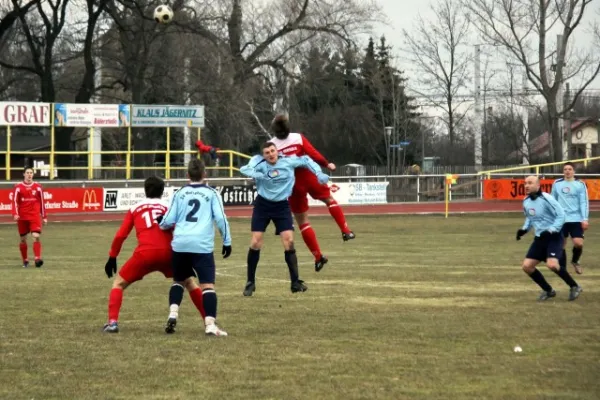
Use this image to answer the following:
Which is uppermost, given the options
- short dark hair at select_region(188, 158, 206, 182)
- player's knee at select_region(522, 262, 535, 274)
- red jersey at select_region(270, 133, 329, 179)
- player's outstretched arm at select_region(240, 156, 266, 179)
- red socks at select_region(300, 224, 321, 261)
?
red jersey at select_region(270, 133, 329, 179)

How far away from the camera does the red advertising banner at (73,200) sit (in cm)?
3853

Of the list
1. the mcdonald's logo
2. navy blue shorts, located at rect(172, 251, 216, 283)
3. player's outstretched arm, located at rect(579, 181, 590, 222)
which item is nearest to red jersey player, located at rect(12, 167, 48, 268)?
player's outstretched arm, located at rect(579, 181, 590, 222)

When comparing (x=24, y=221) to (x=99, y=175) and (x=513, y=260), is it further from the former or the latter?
(x=99, y=175)

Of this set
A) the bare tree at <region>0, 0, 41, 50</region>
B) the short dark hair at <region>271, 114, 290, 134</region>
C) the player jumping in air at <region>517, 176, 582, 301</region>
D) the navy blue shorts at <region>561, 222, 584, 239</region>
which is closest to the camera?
the short dark hair at <region>271, 114, 290, 134</region>

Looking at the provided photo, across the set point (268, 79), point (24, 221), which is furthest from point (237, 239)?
point (268, 79)

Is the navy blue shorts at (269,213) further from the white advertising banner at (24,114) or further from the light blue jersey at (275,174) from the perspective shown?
the white advertising banner at (24,114)

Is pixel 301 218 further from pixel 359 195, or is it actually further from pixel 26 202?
pixel 359 195

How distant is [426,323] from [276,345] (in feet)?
7.06

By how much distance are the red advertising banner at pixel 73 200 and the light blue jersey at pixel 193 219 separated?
2900 centimetres

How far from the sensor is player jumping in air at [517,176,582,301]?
13.7m

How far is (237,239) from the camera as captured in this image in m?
Result: 29.7

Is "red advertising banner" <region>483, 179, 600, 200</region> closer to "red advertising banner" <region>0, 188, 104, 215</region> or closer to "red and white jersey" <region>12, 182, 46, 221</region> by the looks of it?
"red advertising banner" <region>0, 188, 104, 215</region>

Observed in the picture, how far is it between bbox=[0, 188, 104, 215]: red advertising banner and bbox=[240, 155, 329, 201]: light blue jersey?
26326 millimetres

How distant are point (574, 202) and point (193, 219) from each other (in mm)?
9907
